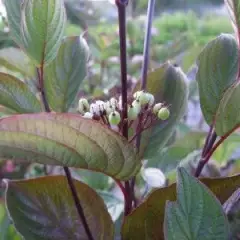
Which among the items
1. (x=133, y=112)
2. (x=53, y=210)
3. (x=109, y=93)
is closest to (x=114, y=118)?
(x=133, y=112)

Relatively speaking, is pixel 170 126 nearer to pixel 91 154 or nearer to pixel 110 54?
pixel 91 154

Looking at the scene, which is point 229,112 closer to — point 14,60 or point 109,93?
point 109,93

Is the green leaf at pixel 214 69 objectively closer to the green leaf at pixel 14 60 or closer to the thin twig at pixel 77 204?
the thin twig at pixel 77 204

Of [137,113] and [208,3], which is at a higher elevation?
[137,113]

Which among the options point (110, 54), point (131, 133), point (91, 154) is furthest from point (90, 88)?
point (91, 154)


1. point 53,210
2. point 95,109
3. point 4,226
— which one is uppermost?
point 95,109

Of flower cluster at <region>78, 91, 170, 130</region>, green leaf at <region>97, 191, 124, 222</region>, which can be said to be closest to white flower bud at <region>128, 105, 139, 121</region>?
flower cluster at <region>78, 91, 170, 130</region>

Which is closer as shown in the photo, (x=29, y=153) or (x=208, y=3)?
(x=29, y=153)
